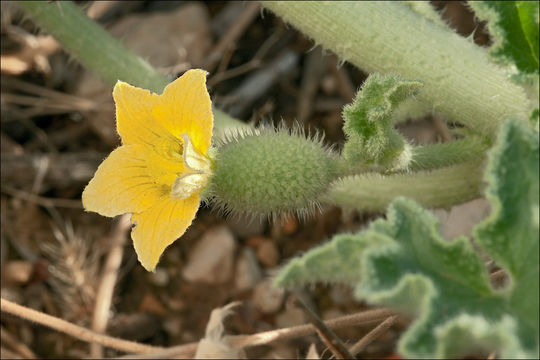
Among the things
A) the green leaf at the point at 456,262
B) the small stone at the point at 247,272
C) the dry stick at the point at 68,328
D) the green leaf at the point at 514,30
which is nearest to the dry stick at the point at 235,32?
the small stone at the point at 247,272

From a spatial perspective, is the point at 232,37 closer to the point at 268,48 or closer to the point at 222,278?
the point at 268,48

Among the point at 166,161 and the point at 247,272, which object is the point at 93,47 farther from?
the point at 247,272

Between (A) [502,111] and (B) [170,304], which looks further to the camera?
(B) [170,304]

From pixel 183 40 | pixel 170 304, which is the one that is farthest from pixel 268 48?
pixel 170 304

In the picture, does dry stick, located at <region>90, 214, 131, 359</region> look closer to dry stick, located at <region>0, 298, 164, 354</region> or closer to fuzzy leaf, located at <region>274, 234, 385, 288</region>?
dry stick, located at <region>0, 298, 164, 354</region>

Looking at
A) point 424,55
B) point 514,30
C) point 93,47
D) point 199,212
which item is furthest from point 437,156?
point 199,212

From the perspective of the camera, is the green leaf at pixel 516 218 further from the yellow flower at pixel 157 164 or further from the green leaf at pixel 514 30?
the yellow flower at pixel 157 164

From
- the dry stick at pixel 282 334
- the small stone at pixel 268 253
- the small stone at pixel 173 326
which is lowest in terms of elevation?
the small stone at pixel 173 326
